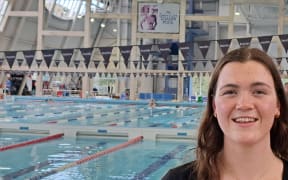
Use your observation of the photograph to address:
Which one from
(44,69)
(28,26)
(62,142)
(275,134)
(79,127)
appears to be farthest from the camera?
(28,26)

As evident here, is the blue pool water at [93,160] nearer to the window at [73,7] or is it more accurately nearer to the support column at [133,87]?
the support column at [133,87]

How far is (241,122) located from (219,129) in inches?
5.7

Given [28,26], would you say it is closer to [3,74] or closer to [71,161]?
[3,74]

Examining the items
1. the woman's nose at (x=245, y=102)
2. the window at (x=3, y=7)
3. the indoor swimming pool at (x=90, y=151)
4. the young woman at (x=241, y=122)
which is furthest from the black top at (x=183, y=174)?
the window at (x=3, y=7)

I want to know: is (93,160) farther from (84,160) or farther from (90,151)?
(90,151)

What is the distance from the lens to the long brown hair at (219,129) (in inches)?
47.9

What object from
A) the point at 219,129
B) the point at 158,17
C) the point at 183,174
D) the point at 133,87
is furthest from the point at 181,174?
the point at 133,87

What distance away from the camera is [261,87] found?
1.17m

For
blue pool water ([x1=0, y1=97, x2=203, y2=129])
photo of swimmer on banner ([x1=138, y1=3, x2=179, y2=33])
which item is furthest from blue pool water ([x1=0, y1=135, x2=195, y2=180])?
photo of swimmer on banner ([x1=138, y1=3, x2=179, y2=33])

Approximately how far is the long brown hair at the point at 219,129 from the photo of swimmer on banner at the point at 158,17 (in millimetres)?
21114

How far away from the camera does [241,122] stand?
1.15m

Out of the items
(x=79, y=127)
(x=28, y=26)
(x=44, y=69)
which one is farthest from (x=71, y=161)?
(x=28, y=26)

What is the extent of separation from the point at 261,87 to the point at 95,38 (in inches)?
1295

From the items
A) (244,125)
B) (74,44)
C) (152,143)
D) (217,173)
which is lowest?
(152,143)
